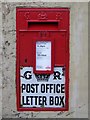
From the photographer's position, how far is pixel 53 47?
3.29 m

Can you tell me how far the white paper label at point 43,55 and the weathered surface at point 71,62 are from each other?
0.24 m

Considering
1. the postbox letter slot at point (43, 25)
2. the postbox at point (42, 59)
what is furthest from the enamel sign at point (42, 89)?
the postbox letter slot at point (43, 25)

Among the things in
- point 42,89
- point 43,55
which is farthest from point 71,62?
point 42,89

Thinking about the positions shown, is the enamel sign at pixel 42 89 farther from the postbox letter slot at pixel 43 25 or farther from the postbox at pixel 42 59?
the postbox letter slot at pixel 43 25

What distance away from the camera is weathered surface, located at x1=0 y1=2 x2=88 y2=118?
327cm

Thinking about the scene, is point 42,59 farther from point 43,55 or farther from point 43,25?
point 43,25

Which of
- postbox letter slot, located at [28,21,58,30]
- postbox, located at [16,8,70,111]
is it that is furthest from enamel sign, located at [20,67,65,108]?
postbox letter slot, located at [28,21,58,30]

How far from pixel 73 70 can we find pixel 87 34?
41cm

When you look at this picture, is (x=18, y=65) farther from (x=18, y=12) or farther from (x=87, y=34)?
(x=87, y=34)

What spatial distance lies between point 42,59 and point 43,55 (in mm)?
44

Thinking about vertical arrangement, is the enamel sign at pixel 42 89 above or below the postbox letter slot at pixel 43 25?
below

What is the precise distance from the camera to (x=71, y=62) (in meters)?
3.32

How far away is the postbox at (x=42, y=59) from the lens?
3.28 metres

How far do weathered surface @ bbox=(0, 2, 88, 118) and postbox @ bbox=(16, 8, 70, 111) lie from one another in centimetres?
5
